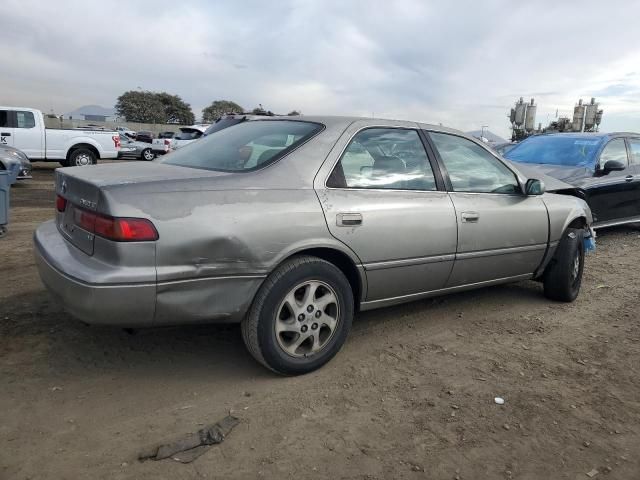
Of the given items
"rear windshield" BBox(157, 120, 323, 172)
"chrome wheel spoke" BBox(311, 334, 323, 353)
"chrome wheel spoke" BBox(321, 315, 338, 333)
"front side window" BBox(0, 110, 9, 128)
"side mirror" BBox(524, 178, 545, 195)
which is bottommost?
"chrome wheel spoke" BBox(311, 334, 323, 353)

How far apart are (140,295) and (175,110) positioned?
76.9m

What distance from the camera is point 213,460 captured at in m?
2.34

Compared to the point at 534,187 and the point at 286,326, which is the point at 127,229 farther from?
the point at 534,187

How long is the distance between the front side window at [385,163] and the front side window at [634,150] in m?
5.71

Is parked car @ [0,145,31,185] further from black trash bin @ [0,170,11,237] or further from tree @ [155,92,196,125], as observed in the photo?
tree @ [155,92,196,125]

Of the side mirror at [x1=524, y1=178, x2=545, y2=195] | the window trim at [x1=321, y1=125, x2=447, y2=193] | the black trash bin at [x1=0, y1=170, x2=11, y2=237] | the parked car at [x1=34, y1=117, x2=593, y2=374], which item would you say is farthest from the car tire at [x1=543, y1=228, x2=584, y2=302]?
the black trash bin at [x1=0, y1=170, x2=11, y2=237]

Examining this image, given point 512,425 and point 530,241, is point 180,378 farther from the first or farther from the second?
point 530,241

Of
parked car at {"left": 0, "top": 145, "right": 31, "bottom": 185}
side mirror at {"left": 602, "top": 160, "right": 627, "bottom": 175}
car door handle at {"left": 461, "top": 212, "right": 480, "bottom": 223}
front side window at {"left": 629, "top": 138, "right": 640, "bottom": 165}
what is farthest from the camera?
parked car at {"left": 0, "top": 145, "right": 31, "bottom": 185}

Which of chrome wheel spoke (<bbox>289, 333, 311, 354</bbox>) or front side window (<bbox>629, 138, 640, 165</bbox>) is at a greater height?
front side window (<bbox>629, 138, 640, 165</bbox>)

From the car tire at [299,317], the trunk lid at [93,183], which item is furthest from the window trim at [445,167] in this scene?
the trunk lid at [93,183]

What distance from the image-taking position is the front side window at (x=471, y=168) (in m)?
3.87

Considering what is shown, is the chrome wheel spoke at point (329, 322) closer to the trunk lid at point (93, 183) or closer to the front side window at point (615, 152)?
the trunk lid at point (93, 183)

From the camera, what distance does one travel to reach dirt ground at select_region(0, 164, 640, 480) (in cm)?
236

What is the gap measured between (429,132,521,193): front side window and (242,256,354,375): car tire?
1.33 meters
